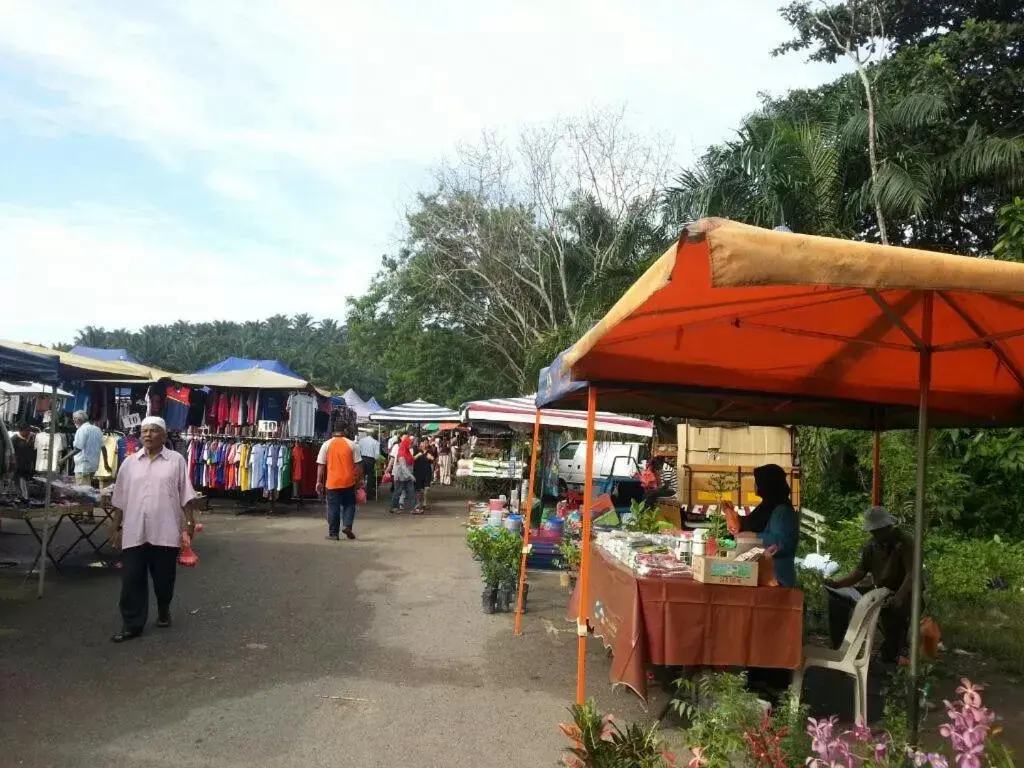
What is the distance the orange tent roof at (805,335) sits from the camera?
10.3 feet

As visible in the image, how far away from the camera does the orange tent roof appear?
3.13 metres

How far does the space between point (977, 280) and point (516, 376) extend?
30420 millimetres

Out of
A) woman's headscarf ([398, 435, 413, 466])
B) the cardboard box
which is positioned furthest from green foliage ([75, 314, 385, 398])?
the cardboard box

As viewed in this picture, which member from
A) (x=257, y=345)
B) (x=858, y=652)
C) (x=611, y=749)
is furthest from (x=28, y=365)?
(x=257, y=345)

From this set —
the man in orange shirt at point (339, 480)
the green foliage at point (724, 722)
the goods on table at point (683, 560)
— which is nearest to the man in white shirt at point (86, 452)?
the man in orange shirt at point (339, 480)

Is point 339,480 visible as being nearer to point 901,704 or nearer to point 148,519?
point 148,519

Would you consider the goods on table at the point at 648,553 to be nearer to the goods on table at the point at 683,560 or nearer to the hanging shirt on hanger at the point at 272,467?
the goods on table at the point at 683,560

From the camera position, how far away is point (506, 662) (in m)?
6.69

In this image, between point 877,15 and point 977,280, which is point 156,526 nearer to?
point 977,280

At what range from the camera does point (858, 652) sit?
550 centimetres

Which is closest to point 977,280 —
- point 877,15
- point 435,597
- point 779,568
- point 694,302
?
point 694,302

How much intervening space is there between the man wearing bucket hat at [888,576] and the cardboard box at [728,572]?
1.76 metres

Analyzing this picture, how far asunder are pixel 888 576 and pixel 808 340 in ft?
7.17

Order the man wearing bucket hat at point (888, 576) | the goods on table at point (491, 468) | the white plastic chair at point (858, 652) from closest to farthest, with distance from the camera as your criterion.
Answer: the white plastic chair at point (858, 652) < the man wearing bucket hat at point (888, 576) < the goods on table at point (491, 468)
